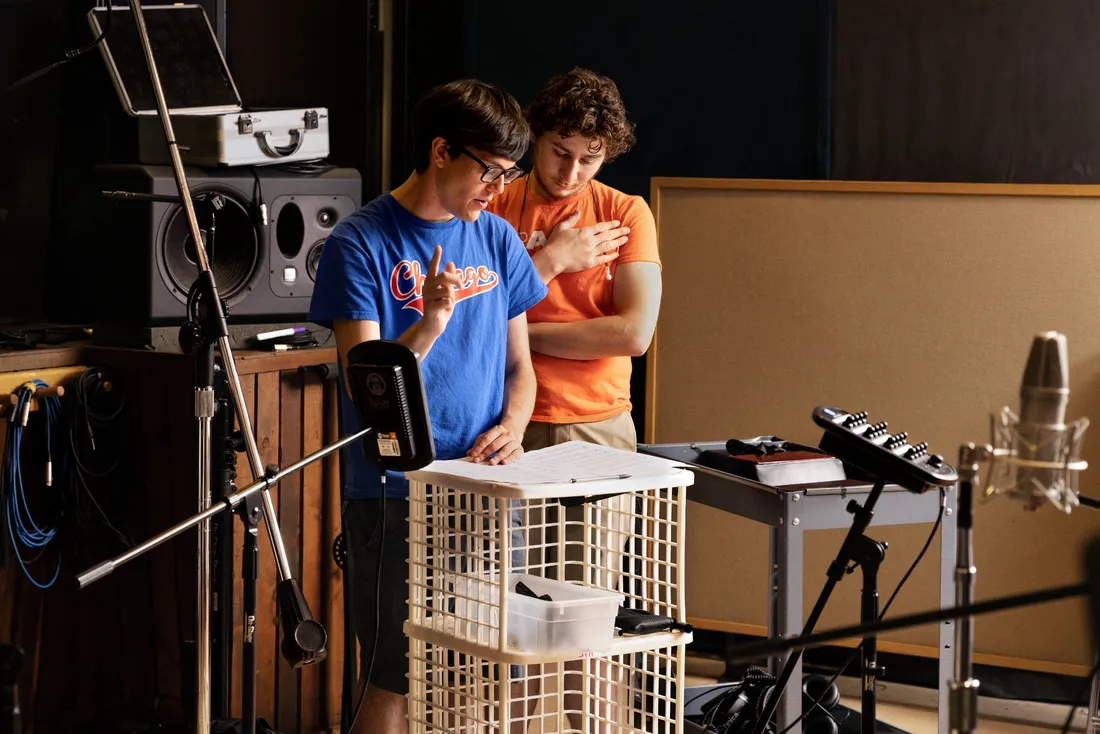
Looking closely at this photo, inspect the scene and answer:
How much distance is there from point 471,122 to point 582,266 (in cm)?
55

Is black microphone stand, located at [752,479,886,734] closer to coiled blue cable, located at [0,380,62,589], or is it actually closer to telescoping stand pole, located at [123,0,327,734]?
telescoping stand pole, located at [123,0,327,734]

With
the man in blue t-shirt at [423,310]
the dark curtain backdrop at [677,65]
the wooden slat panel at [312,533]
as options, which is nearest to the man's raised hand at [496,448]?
the man in blue t-shirt at [423,310]

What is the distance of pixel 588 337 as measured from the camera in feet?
8.80

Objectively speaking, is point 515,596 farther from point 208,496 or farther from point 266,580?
point 266,580

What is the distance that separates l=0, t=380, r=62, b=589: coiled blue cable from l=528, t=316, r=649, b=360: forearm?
1155 millimetres

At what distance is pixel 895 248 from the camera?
3.62m

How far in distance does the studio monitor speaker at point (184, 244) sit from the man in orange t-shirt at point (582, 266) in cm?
68

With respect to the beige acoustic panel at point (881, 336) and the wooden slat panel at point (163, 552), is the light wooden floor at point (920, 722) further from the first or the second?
the wooden slat panel at point (163, 552)

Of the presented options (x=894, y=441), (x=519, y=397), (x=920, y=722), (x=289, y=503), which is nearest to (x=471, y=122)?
(x=519, y=397)

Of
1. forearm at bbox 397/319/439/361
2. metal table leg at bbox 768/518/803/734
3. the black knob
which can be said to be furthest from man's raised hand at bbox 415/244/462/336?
metal table leg at bbox 768/518/803/734

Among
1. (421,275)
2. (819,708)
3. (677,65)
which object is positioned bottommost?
(819,708)

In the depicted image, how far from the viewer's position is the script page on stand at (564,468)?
2.05 metres

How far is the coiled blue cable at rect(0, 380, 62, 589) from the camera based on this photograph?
285cm

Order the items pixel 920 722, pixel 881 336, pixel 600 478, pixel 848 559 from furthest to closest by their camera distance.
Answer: pixel 881 336 < pixel 920 722 < pixel 848 559 < pixel 600 478
